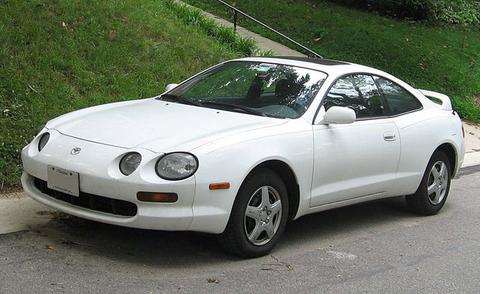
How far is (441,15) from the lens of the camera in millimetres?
17672

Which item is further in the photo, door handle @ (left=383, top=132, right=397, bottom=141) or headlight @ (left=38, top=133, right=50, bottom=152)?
door handle @ (left=383, top=132, right=397, bottom=141)

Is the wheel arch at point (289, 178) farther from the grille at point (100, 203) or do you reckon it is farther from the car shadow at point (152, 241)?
the grille at point (100, 203)

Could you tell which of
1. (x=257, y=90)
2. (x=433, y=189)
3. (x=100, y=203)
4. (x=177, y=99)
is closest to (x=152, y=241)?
(x=100, y=203)

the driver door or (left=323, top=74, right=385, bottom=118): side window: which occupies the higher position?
(left=323, top=74, right=385, bottom=118): side window

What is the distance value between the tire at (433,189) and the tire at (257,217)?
2.01 meters

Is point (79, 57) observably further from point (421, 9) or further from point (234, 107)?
point (421, 9)

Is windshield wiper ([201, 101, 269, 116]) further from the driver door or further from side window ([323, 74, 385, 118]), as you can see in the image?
side window ([323, 74, 385, 118])

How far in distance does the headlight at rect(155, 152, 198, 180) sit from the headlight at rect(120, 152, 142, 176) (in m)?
0.15

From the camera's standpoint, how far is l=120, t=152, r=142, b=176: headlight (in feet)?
14.8

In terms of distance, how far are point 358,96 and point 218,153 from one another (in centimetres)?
193

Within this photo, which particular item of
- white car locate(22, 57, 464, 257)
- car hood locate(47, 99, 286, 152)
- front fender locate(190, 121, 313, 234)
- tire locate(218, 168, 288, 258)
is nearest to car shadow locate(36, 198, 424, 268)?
tire locate(218, 168, 288, 258)

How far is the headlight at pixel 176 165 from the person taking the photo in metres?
4.50

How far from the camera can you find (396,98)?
6.45m

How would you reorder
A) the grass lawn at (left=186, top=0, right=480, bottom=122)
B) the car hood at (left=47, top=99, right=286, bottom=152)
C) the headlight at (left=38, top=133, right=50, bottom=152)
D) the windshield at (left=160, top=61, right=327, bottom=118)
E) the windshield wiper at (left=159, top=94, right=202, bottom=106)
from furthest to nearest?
the grass lawn at (left=186, top=0, right=480, bottom=122)
the windshield wiper at (left=159, top=94, right=202, bottom=106)
the windshield at (left=160, top=61, right=327, bottom=118)
the headlight at (left=38, top=133, right=50, bottom=152)
the car hood at (left=47, top=99, right=286, bottom=152)
